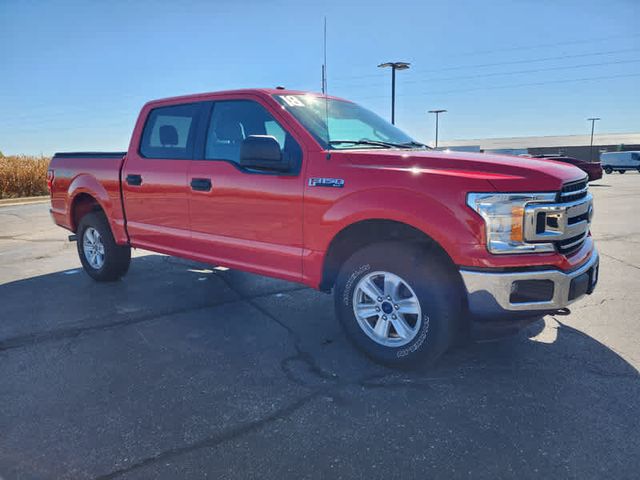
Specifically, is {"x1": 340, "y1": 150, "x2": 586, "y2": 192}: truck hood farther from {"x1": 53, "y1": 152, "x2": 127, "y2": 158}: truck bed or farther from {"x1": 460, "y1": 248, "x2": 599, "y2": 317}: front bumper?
{"x1": 53, "y1": 152, "x2": 127, "y2": 158}: truck bed

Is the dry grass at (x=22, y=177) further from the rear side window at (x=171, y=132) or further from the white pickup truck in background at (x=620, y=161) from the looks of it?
the white pickup truck in background at (x=620, y=161)

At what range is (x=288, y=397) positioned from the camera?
2.88 metres

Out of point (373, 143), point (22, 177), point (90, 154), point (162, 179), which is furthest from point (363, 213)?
point (22, 177)

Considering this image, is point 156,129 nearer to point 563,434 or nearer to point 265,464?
point 265,464

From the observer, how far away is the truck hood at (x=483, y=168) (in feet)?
9.16

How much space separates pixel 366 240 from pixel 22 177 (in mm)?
20573

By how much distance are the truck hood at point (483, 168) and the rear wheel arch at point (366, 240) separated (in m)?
0.40

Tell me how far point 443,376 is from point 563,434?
2.66 feet

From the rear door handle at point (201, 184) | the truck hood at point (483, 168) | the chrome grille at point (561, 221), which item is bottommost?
the chrome grille at point (561, 221)

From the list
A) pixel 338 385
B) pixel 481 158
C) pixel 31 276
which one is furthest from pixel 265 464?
pixel 31 276

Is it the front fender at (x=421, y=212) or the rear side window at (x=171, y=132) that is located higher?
the rear side window at (x=171, y=132)

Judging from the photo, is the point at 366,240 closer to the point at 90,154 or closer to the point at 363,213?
the point at 363,213

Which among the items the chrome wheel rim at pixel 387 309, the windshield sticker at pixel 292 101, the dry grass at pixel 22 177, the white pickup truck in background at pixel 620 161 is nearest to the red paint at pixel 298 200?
the windshield sticker at pixel 292 101

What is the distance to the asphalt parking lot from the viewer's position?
227 cm
